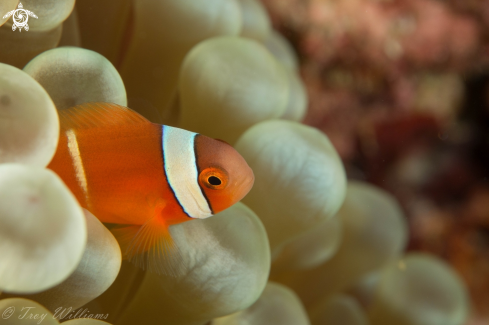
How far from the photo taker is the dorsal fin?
80 centimetres

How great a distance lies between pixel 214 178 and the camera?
32.6 inches

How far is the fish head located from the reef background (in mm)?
1660

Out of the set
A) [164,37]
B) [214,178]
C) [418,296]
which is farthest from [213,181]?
[418,296]

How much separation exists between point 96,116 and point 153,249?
0.90ft

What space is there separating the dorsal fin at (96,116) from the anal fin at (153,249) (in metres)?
0.20

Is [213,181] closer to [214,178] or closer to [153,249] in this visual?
[214,178]

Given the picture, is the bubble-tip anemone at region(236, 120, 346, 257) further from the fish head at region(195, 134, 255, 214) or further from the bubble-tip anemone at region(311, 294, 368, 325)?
the bubble-tip anemone at region(311, 294, 368, 325)

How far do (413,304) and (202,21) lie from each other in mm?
1142

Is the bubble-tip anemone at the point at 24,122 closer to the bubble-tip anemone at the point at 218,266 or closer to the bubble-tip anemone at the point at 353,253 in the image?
the bubble-tip anemone at the point at 218,266

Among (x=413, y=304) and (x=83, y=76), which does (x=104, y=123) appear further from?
(x=413, y=304)

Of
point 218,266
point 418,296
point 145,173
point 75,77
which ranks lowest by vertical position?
point 418,296

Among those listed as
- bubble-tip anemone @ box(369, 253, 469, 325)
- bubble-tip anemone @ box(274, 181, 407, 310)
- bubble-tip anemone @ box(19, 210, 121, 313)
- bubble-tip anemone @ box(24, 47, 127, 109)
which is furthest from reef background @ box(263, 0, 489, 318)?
bubble-tip anemone @ box(19, 210, 121, 313)

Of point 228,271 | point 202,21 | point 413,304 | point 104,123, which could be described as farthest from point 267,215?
point 413,304

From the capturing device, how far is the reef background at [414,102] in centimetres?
229
